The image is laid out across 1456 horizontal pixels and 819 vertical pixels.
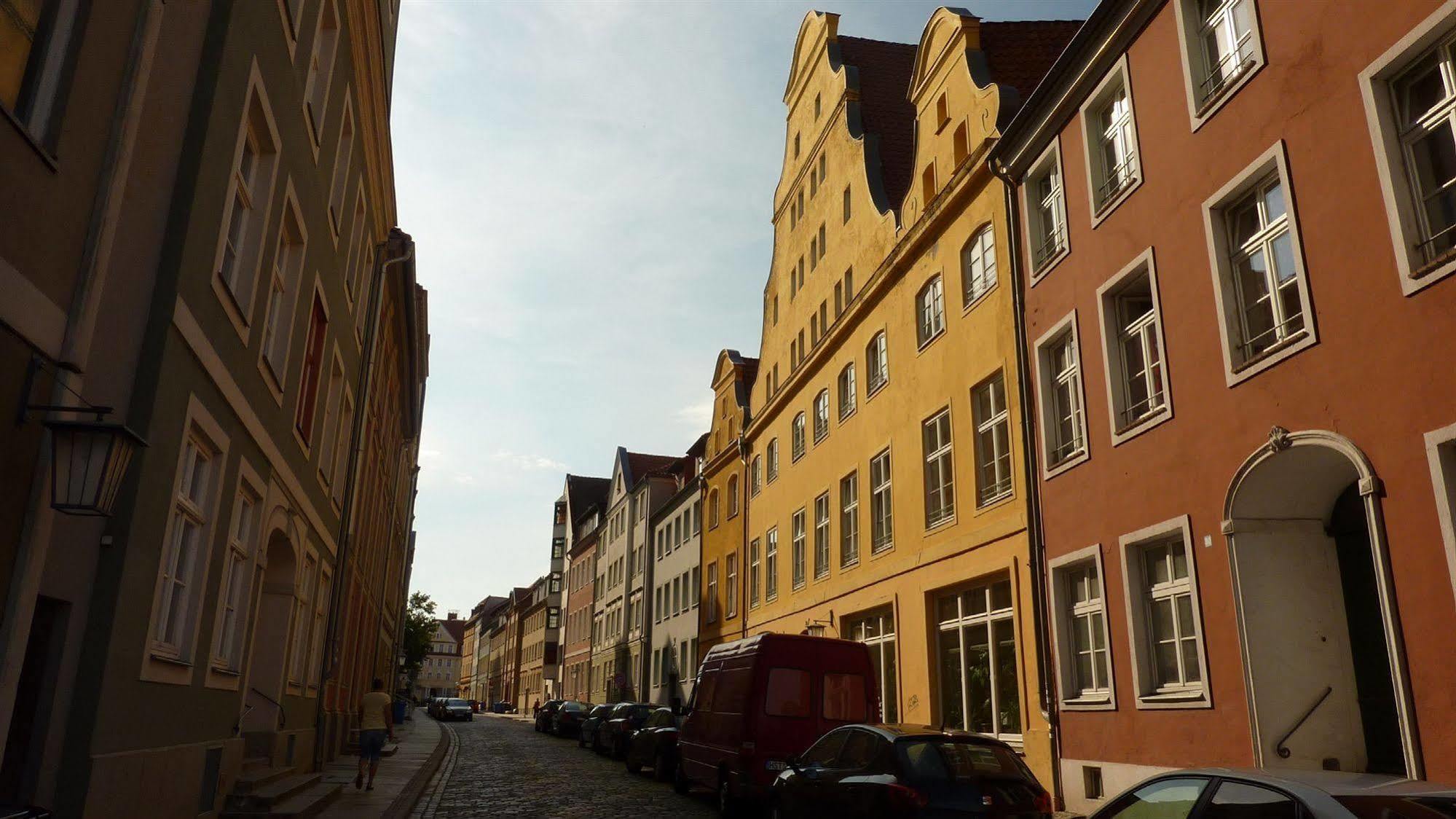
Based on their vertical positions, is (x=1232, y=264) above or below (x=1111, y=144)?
below

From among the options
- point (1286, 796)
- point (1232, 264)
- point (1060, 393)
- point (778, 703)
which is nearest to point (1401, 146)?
point (1232, 264)

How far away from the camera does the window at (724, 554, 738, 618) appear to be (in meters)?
33.7

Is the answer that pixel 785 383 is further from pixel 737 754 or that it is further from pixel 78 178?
pixel 78 178

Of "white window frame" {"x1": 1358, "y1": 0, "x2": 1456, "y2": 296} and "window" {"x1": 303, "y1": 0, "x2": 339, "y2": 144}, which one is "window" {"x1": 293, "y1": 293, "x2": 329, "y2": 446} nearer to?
"window" {"x1": 303, "y1": 0, "x2": 339, "y2": 144}

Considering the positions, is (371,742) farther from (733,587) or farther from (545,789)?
(733,587)

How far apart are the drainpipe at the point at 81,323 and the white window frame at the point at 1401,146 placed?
9915 mm

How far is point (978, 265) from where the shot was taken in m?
18.3

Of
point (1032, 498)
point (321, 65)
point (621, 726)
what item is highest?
Result: point (321, 65)

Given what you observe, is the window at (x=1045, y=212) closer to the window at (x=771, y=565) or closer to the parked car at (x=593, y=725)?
the window at (x=771, y=565)

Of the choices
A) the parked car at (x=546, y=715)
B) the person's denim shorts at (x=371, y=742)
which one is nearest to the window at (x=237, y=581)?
the person's denim shorts at (x=371, y=742)

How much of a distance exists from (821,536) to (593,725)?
426 inches

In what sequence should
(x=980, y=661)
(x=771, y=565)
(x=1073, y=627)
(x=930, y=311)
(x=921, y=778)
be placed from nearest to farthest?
(x=921, y=778) < (x=1073, y=627) < (x=980, y=661) < (x=930, y=311) < (x=771, y=565)

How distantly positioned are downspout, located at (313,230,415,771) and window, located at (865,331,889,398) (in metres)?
10.2

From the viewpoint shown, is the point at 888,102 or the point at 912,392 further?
the point at 888,102
